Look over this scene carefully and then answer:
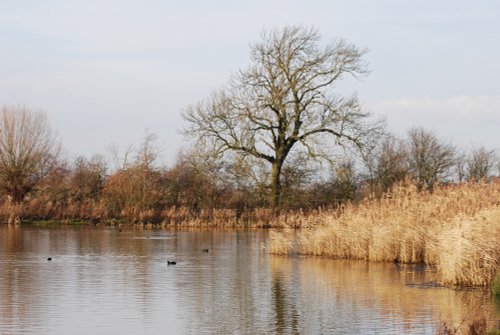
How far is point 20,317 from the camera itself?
41.9 feet

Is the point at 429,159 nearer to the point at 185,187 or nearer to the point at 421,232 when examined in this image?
the point at 185,187

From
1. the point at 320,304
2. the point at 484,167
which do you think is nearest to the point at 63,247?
the point at 320,304

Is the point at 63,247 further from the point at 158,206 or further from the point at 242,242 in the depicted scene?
the point at 158,206

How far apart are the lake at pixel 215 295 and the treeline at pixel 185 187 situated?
625 inches

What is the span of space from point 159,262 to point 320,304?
28.1 feet

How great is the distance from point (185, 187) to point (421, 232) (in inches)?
1010

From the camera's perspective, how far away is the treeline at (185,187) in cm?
4166

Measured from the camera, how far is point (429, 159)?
50.8 m

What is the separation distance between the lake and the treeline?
52.1 feet

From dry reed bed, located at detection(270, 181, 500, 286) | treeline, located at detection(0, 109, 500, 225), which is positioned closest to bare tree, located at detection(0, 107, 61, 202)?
treeline, located at detection(0, 109, 500, 225)

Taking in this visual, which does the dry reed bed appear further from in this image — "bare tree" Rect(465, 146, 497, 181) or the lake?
"bare tree" Rect(465, 146, 497, 181)

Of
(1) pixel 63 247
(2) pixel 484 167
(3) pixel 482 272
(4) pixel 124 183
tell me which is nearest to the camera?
(3) pixel 482 272

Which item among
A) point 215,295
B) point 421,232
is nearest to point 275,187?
point 421,232

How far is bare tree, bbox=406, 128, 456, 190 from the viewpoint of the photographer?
4878cm
